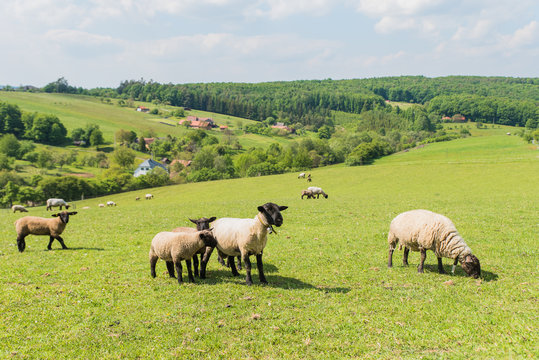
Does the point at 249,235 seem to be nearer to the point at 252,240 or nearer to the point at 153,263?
the point at 252,240

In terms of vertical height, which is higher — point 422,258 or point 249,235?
point 249,235

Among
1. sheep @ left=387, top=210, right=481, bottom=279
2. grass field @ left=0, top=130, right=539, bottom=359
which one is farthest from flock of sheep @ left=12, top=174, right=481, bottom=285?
grass field @ left=0, top=130, right=539, bottom=359

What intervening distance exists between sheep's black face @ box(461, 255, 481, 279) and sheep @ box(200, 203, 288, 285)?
7.02 m

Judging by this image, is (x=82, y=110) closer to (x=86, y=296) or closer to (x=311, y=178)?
(x=311, y=178)

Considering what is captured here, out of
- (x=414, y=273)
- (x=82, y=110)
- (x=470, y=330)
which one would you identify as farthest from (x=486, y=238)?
(x=82, y=110)

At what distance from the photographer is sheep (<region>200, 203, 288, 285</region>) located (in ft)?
36.4

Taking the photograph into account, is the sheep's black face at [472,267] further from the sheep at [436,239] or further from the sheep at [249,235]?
the sheep at [249,235]

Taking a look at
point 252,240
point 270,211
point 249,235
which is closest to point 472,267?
point 270,211

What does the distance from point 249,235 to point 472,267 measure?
819 centimetres

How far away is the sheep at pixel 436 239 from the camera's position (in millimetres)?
12000

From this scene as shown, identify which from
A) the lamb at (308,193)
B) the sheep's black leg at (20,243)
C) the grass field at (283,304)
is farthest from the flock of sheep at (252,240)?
the lamb at (308,193)

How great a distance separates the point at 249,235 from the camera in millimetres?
11602

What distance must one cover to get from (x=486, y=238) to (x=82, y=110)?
222818 mm

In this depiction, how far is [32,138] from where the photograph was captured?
474ft
